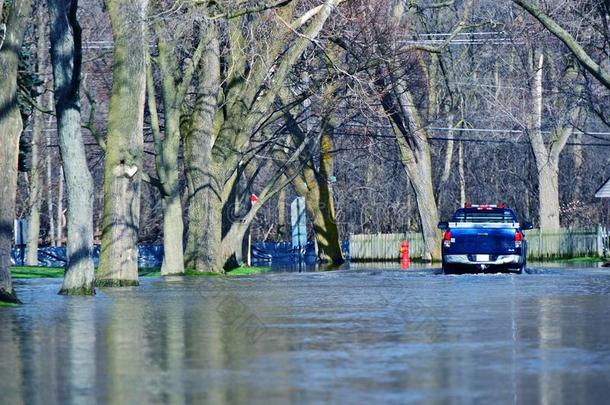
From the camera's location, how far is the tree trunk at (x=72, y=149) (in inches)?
1102

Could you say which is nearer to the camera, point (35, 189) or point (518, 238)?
point (518, 238)

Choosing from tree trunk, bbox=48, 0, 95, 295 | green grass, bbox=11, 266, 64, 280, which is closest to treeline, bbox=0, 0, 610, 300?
tree trunk, bbox=48, 0, 95, 295

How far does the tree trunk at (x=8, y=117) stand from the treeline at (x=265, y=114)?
0.11ft

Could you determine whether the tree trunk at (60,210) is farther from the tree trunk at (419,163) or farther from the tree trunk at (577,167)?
the tree trunk at (577,167)

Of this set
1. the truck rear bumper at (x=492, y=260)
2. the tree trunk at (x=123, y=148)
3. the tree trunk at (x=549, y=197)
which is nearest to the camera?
the tree trunk at (x=123, y=148)

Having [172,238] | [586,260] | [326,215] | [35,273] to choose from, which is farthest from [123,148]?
[586,260]

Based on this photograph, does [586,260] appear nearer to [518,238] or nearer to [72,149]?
[518,238]

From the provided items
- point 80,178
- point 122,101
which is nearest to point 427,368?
point 80,178

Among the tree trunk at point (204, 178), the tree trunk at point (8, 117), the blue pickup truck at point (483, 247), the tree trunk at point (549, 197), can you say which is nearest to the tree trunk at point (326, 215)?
the tree trunk at point (549, 197)

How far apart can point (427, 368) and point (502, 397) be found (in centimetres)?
218

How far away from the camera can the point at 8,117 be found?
2470 cm

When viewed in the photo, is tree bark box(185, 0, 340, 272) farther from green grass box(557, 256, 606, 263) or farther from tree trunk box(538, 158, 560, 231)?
tree trunk box(538, 158, 560, 231)

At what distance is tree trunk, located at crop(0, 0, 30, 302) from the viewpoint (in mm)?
24641

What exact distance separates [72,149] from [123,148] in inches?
156
